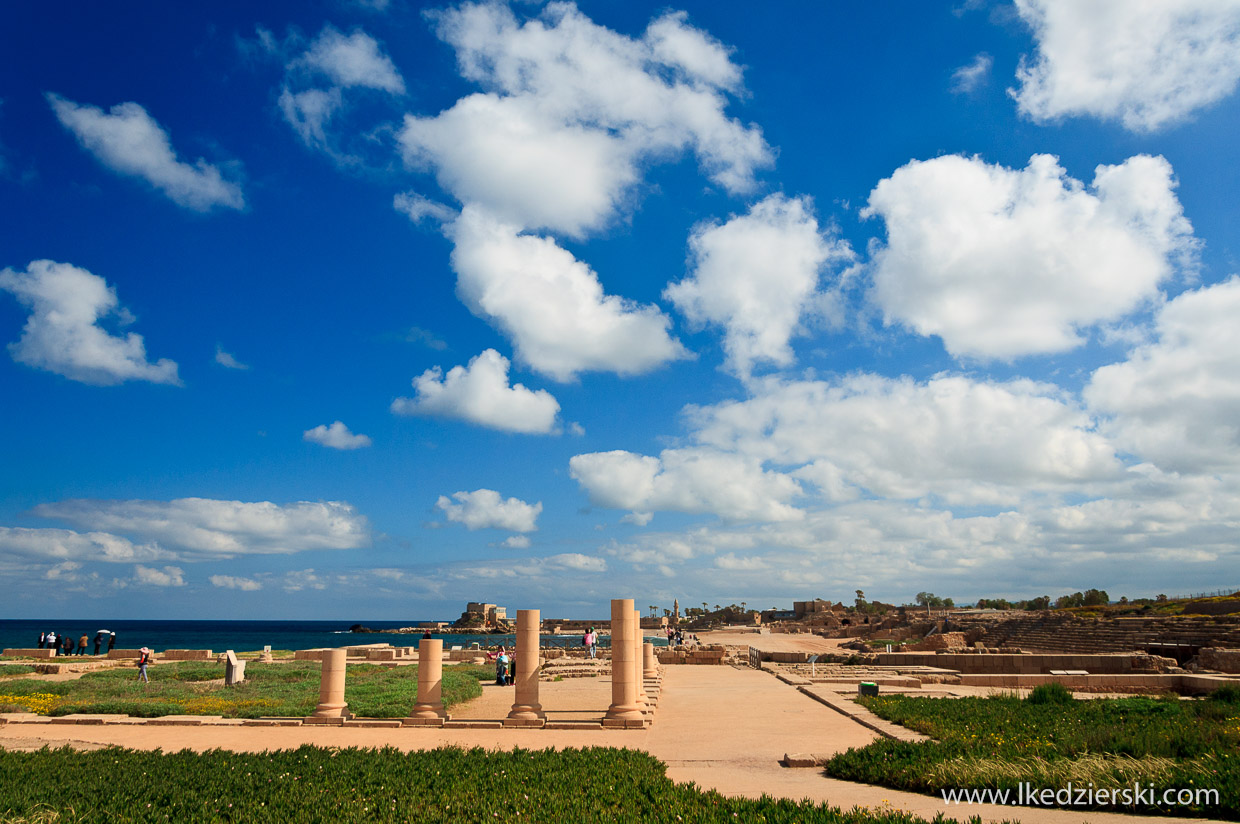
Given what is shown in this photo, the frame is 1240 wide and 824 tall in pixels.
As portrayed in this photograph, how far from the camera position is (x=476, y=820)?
8.02m

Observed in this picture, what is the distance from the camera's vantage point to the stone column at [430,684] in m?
17.2

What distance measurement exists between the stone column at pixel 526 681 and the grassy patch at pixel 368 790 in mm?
4968

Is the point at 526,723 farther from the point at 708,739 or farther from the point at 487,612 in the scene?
the point at 487,612

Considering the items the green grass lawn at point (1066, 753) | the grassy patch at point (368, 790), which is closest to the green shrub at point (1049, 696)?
the green grass lawn at point (1066, 753)

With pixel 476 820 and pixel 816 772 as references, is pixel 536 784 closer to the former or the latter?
pixel 476 820

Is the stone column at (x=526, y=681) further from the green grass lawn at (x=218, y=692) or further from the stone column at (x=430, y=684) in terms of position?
the green grass lawn at (x=218, y=692)

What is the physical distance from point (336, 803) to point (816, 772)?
6776 millimetres

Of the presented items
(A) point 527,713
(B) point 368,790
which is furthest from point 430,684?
(B) point 368,790

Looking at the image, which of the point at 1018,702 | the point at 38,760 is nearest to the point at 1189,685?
the point at 1018,702

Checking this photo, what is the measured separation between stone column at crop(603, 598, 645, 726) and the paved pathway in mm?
620

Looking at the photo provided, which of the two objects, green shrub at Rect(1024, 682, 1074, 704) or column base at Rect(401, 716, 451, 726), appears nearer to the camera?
column base at Rect(401, 716, 451, 726)

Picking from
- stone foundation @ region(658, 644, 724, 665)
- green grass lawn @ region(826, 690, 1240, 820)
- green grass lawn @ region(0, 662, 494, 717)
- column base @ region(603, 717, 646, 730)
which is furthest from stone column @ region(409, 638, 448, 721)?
stone foundation @ region(658, 644, 724, 665)
